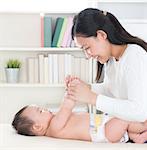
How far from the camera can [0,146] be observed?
5.00ft

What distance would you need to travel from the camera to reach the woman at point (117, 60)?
153 centimetres

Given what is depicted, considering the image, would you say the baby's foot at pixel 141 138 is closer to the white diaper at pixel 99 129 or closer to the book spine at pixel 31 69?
the white diaper at pixel 99 129

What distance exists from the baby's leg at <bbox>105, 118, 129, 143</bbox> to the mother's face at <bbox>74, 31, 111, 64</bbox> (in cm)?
31

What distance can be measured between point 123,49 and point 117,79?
0.14 m

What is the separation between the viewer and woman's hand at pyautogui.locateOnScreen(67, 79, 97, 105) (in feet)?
5.16

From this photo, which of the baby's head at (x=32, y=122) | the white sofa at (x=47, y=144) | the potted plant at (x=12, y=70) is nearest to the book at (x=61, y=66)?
the potted plant at (x=12, y=70)

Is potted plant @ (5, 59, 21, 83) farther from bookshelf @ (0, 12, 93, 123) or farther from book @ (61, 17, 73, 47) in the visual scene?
book @ (61, 17, 73, 47)

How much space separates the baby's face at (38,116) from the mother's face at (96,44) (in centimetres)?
37

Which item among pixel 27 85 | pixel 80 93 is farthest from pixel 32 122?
pixel 27 85

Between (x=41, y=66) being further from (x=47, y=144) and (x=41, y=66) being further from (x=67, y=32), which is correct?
(x=47, y=144)

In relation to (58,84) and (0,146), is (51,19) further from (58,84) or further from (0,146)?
(0,146)

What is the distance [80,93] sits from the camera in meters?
1.59

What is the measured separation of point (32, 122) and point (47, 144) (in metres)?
0.21
